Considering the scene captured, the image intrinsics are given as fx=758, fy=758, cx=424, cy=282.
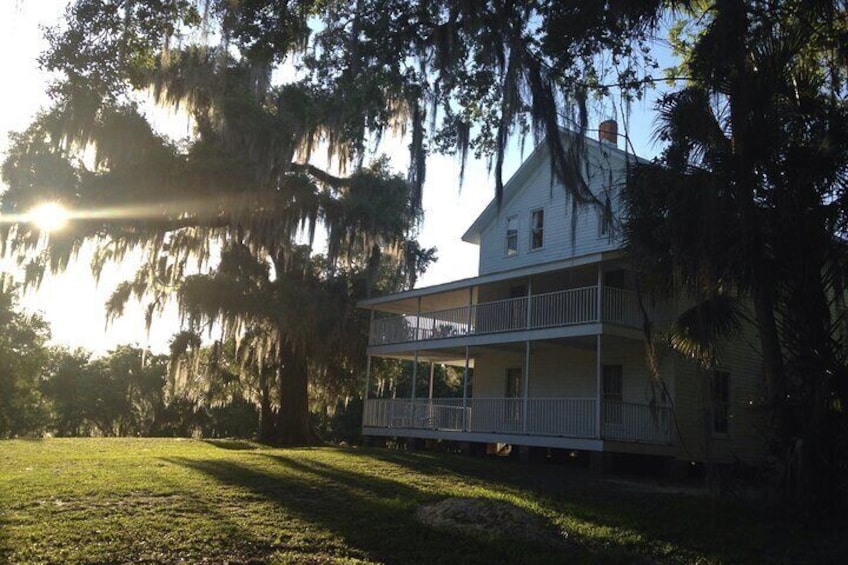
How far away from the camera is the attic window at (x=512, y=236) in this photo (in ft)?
76.3

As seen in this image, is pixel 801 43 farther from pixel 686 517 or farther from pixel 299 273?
pixel 299 273

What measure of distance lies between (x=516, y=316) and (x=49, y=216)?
41.0ft

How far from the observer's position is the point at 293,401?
2380cm

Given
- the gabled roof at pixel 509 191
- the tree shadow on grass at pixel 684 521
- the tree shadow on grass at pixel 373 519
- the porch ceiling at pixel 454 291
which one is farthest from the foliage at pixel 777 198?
the gabled roof at pixel 509 191

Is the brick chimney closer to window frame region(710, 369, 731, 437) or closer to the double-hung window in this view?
window frame region(710, 369, 731, 437)

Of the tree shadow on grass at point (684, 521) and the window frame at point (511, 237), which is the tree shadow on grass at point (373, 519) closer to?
the tree shadow on grass at point (684, 521)

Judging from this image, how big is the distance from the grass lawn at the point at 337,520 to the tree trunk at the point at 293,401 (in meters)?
10.4

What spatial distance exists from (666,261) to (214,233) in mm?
14878

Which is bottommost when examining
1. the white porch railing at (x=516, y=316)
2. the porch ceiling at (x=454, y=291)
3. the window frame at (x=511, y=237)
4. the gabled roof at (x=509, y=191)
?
the white porch railing at (x=516, y=316)

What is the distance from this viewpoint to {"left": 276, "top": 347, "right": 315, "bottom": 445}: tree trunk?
77.5 feet

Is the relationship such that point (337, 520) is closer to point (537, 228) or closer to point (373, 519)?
point (373, 519)

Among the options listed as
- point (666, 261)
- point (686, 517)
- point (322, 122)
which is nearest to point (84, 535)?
point (322, 122)

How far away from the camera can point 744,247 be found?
1054cm

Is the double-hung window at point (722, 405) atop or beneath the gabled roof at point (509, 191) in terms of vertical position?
beneath
